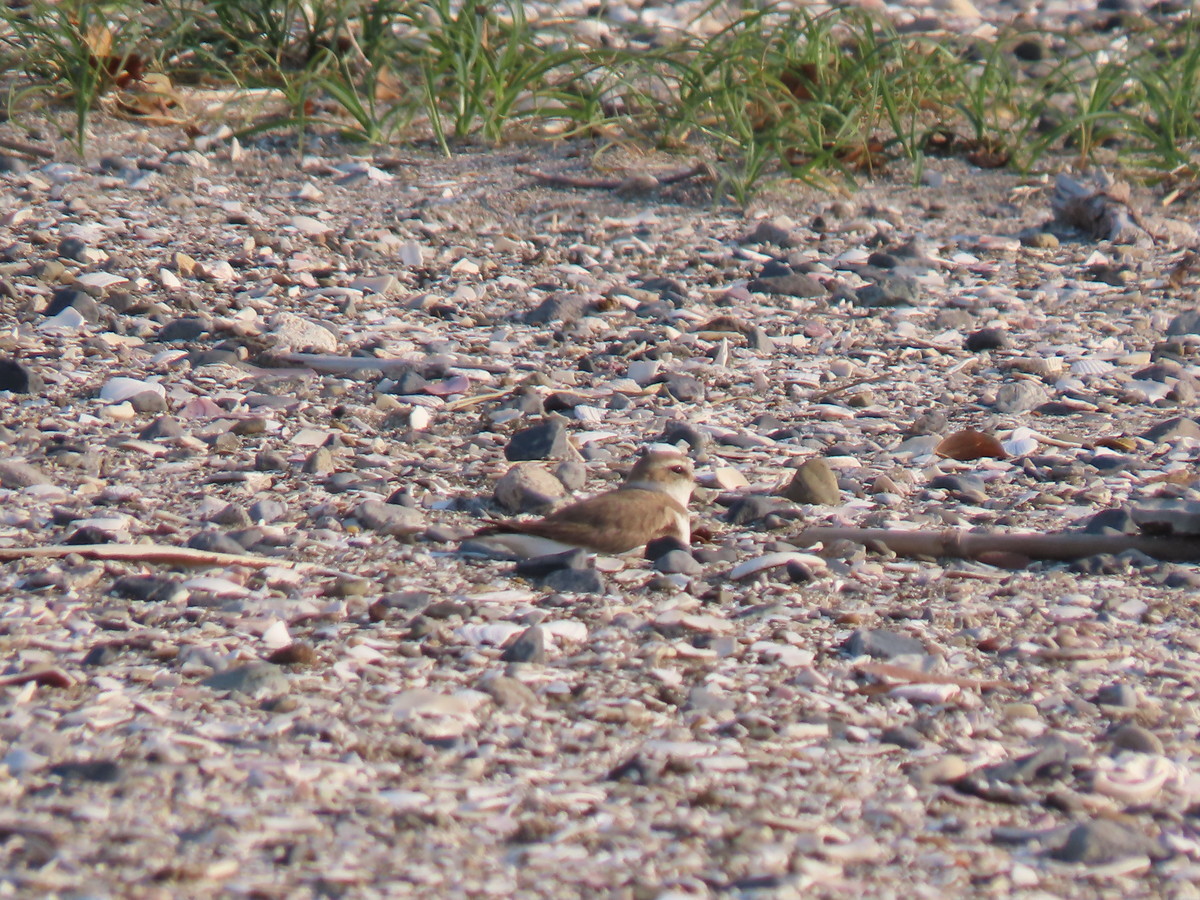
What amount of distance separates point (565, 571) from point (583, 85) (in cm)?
337

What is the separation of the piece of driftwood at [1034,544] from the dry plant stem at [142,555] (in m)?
0.94

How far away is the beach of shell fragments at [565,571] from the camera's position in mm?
1565

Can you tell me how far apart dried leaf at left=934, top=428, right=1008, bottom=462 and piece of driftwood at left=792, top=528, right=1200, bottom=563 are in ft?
1.88

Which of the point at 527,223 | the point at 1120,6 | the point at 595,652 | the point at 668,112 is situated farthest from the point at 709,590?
the point at 1120,6

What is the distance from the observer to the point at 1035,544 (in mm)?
2428

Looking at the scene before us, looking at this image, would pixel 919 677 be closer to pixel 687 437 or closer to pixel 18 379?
pixel 687 437

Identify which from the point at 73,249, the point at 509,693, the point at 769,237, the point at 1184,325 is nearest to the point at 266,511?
the point at 509,693

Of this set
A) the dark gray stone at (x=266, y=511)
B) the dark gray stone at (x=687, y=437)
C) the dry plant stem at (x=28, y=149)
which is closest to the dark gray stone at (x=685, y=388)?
the dark gray stone at (x=687, y=437)

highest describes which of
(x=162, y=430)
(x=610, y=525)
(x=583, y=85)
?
(x=583, y=85)

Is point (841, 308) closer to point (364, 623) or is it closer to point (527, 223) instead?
point (527, 223)

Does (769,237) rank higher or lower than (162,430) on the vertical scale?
higher

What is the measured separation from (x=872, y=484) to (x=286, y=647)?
1292mm

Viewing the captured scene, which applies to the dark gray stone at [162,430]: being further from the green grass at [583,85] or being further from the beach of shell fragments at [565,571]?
the green grass at [583,85]

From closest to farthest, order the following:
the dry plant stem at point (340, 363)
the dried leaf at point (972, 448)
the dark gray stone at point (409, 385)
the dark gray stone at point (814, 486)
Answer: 1. the dark gray stone at point (814, 486)
2. the dried leaf at point (972, 448)
3. the dark gray stone at point (409, 385)
4. the dry plant stem at point (340, 363)
